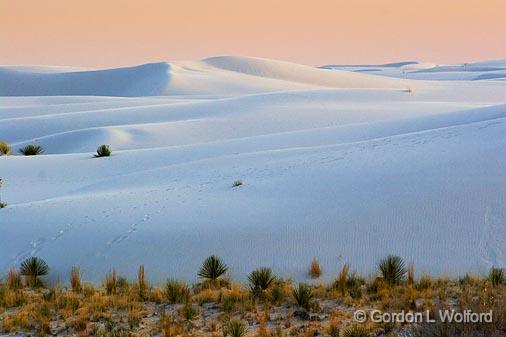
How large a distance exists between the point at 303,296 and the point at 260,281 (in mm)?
666

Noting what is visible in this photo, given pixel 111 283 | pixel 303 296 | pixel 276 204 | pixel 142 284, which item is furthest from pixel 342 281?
pixel 276 204

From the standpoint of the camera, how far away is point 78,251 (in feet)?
31.3

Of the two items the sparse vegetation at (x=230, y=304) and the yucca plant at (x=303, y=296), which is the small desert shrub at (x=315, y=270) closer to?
the sparse vegetation at (x=230, y=304)

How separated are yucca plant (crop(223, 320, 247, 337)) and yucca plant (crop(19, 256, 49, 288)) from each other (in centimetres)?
295

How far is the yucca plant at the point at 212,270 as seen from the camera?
27.0 ft

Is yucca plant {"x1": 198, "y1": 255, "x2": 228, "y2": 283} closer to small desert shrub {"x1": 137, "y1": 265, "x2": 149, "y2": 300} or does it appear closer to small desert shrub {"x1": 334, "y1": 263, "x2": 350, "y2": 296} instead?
small desert shrub {"x1": 137, "y1": 265, "x2": 149, "y2": 300}

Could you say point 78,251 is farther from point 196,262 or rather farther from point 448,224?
point 448,224

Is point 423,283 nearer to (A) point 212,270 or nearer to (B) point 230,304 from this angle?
(B) point 230,304

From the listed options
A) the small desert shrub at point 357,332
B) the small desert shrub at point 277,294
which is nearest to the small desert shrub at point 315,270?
the small desert shrub at point 277,294

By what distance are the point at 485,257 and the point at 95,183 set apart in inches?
356

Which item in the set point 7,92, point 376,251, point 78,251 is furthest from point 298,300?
point 7,92

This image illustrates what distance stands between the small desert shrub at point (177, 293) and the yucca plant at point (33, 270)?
1716 millimetres

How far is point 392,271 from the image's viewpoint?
311 inches

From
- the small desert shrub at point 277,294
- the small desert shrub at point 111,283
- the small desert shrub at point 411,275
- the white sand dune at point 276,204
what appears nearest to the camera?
the small desert shrub at point 277,294
